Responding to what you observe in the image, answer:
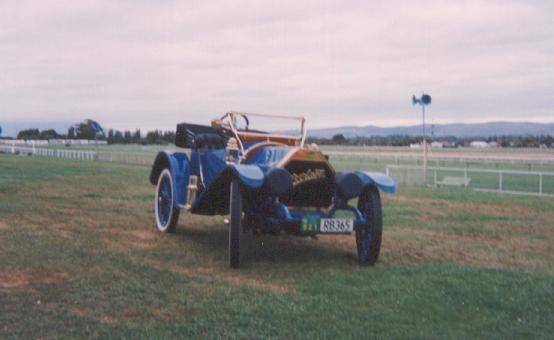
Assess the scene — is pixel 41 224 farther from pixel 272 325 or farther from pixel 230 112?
pixel 272 325

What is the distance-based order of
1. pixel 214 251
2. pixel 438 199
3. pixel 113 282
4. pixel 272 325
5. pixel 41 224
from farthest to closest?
1. pixel 438 199
2. pixel 41 224
3. pixel 214 251
4. pixel 113 282
5. pixel 272 325

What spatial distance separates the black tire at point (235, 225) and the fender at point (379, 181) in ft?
5.46

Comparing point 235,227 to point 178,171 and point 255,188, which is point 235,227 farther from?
point 178,171

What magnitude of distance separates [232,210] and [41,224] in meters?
4.37

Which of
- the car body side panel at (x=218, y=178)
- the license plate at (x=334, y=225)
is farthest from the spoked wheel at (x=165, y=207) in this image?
the license plate at (x=334, y=225)

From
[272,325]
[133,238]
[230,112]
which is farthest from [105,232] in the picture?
[272,325]

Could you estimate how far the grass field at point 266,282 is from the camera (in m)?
5.26

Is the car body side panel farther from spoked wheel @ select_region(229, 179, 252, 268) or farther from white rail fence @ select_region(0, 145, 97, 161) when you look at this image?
white rail fence @ select_region(0, 145, 97, 161)

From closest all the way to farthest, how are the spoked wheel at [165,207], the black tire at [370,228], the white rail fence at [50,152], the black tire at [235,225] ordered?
1. the black tire at [235,225]
2. the black tire at [370,228]
3. the spoked wheel at [165,207]
4. the white rail fence at [50,152]

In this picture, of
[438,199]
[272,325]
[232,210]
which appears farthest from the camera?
[438,199]

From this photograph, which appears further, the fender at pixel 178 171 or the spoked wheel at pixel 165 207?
the spoked wheel at pixel 165 207

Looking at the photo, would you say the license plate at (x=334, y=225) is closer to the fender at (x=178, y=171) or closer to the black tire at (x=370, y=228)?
the black tire at (x=370, y=228)

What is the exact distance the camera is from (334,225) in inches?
306

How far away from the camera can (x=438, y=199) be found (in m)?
17.3
